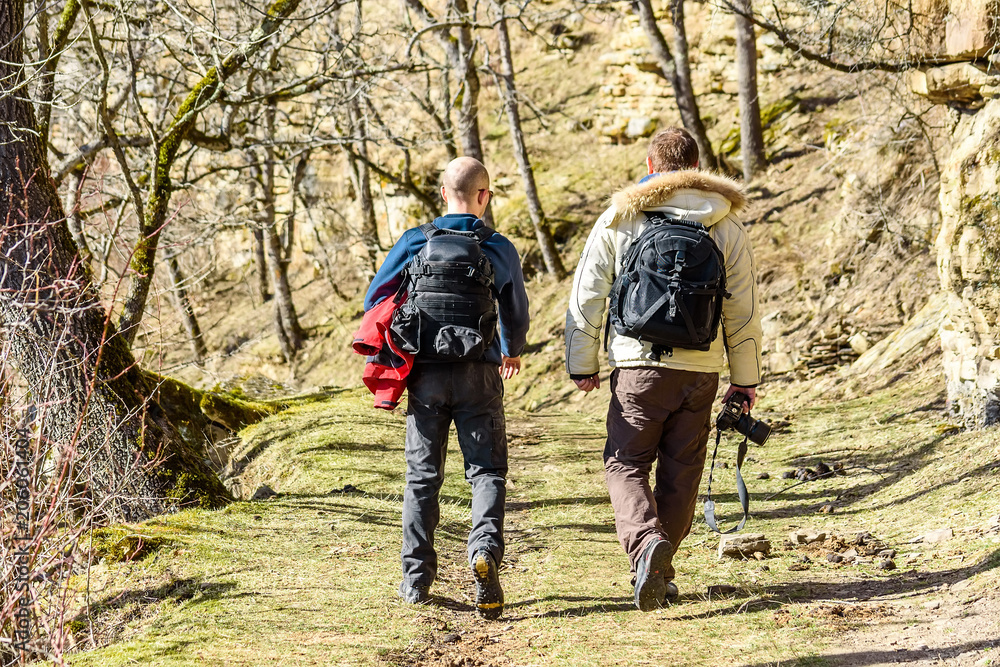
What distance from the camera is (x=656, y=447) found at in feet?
14.2

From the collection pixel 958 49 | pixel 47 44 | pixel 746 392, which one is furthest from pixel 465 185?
pixel 47 44

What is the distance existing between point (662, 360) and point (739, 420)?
656 mm

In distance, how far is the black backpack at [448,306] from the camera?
161 inches

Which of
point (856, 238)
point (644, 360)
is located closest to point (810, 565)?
point (644, 360)

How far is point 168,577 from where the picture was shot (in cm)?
478

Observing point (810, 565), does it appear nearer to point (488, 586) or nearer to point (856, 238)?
point (488, 586)

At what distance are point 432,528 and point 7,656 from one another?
83.5 inches

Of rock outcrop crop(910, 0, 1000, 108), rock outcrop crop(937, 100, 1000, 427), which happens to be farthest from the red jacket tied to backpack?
rock outcrop crop(910, 0, 1000, 108)

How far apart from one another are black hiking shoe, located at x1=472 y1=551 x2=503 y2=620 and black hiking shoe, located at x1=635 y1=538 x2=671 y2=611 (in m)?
0.67

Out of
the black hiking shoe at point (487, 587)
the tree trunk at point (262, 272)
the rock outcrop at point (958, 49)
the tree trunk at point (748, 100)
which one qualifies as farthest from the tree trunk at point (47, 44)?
the tree trunk at point (262, 272)

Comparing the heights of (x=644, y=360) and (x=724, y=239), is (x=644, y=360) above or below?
below

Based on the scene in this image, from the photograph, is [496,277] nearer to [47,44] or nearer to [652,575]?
[652,575]

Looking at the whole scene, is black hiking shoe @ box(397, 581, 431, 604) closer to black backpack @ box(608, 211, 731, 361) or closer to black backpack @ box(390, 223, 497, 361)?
black backpack @ box(390, 223, 497, 361)

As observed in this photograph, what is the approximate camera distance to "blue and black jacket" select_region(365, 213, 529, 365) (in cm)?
423
